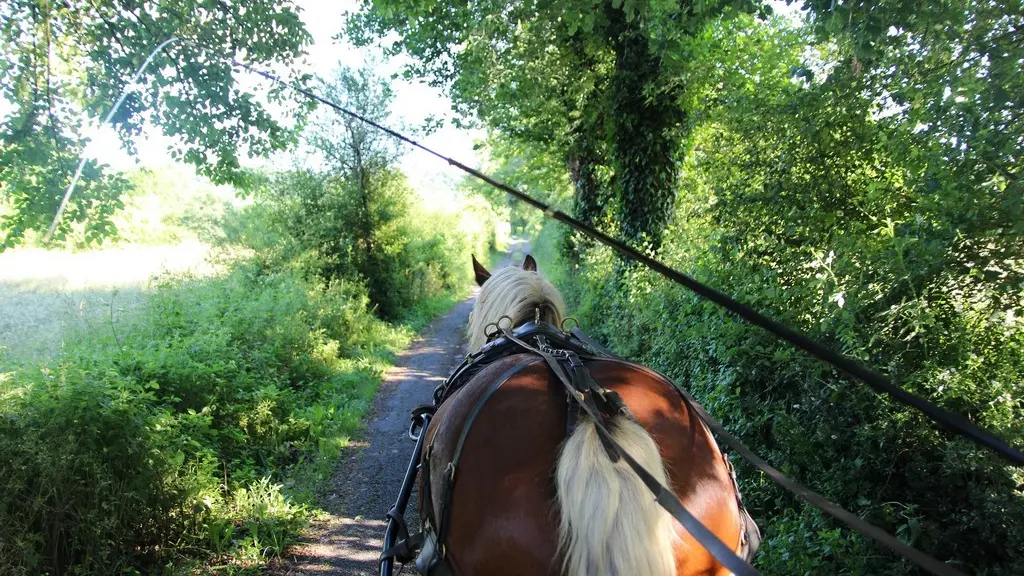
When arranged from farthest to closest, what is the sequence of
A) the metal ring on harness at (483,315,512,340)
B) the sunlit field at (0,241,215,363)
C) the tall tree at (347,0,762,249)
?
the tall tree at (347,0,762,249), the sunlit field at (0,241,215,363), the metal ring on harness at (483,315,512,340)

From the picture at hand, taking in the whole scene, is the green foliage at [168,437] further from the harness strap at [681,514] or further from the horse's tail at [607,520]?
the harness strap at [681,514]

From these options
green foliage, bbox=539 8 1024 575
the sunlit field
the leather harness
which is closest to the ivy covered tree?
the sunlit field

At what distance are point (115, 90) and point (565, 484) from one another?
207 inches

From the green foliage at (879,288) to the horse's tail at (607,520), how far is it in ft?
5.65

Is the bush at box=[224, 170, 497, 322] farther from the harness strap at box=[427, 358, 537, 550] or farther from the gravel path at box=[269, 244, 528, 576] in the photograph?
the harness strap at box=[427, 358, 537, 550]

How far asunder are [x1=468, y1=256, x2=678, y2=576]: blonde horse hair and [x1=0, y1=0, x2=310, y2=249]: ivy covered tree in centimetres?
465

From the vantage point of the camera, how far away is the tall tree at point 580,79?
6.12 meters

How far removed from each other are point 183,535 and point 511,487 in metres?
3.24

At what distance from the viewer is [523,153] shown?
525 inches

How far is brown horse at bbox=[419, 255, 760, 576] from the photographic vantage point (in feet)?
4.72

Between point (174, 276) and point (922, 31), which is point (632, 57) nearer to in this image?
point (922, 31)

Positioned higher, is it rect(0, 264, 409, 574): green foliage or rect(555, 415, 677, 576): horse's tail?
rect(555, 415, 677, 576): horse's tail

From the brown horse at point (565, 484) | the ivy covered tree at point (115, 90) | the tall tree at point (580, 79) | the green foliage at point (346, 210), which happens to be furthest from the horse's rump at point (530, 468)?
the green foliage at point (346, 210)

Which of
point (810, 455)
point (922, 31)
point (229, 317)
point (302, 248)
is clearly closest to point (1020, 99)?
point (922, 31)
